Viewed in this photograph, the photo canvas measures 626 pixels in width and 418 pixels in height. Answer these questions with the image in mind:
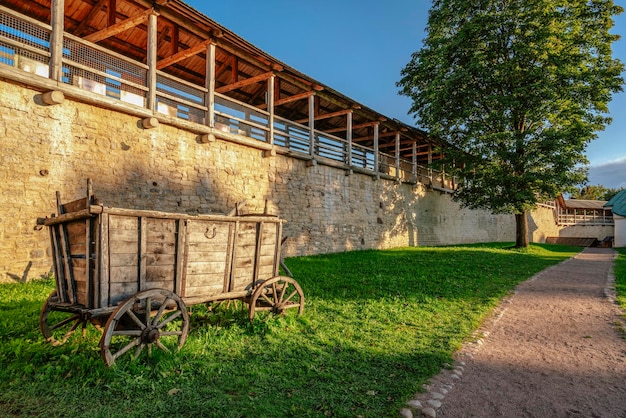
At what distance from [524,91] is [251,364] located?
54.6 ft

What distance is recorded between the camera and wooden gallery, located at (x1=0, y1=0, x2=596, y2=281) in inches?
276

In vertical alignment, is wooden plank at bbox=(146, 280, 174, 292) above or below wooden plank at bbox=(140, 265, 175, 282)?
below

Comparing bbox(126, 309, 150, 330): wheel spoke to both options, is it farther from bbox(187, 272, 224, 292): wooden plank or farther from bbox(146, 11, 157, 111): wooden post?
bbox(146, 11, 157, 111): wooden post

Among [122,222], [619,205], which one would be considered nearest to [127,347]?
[122,222]

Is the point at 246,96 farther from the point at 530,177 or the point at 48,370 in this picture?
the point at 48,370

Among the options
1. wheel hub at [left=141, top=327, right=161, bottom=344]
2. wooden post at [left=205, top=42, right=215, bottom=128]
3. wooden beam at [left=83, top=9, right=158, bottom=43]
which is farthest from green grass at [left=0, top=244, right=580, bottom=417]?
wooden beam at [left=83, top=9, right=158, bottom=43]

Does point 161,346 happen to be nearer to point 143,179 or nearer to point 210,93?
point 143,179

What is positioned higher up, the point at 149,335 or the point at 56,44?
the point at 56,44

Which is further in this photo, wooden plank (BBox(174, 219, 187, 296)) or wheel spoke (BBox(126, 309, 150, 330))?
wooden plank (BBox(174, 219, 187, 296))

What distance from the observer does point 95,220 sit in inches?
130

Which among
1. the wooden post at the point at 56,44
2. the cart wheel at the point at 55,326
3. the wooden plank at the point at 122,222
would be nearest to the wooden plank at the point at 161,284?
the wooden plank at the point at 122,222

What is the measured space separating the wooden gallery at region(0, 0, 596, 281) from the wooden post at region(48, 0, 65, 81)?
0.9 inches

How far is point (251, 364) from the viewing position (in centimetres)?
359

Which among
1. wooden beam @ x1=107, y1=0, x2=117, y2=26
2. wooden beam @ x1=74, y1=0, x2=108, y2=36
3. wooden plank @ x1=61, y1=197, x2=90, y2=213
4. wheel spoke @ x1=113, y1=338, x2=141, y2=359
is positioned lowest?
wheel spoke @ x1=113, y1=338, x2=141, y2=359
